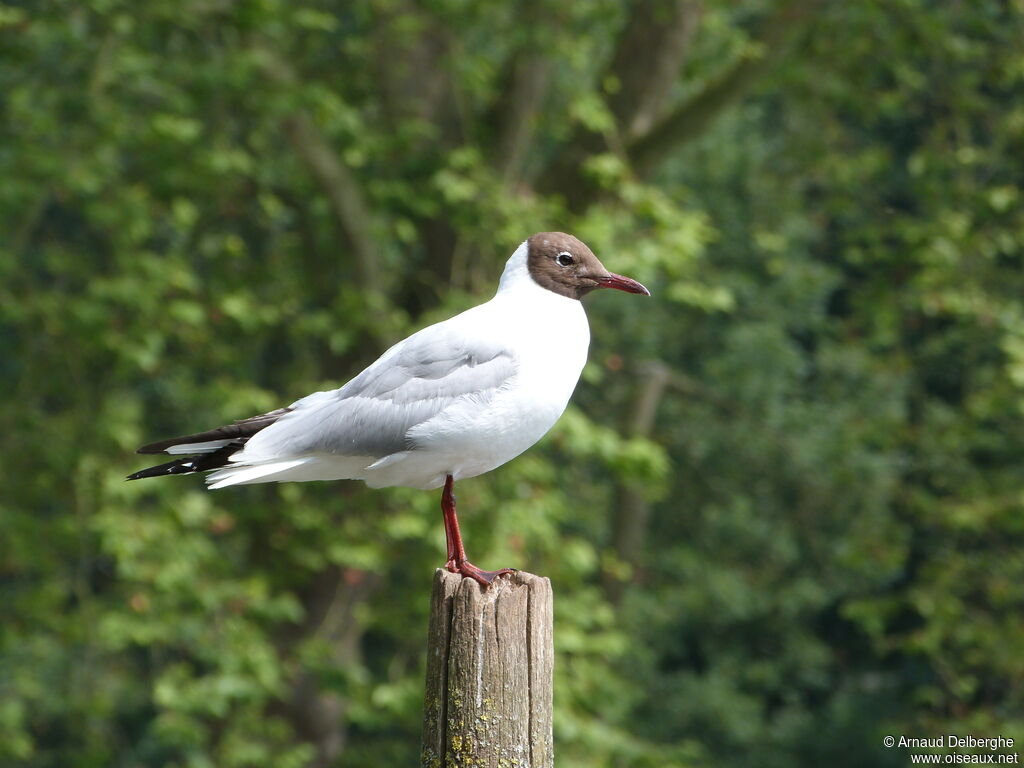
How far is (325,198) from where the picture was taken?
7.68 metres

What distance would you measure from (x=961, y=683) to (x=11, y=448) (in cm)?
548

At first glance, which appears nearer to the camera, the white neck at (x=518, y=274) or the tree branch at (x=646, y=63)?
the white neck at (x=518, y=274)

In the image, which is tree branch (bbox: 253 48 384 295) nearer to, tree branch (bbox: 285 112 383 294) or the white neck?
tree branch (bbox: 285 112 383 294)

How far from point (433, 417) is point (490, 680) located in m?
0.69

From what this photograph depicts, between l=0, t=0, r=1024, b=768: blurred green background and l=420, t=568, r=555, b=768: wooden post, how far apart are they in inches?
132

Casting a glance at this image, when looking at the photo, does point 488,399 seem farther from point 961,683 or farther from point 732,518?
point 732,518

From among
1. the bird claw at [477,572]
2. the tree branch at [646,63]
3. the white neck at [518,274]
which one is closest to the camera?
the bird claw at [477,572]

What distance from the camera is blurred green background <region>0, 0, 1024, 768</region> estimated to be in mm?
6812

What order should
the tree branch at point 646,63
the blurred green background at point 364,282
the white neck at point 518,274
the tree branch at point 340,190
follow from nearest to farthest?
the white neck at point 518,274 < the blurred green background at point 364,282 < the tree branch at point 340,190 < the tree branch at point 646,63

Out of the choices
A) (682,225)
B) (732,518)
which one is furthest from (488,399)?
(732,518)

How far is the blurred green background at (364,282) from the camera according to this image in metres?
6.81

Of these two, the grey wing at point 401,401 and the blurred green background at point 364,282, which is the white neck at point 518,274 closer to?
the grey wing at point 401,401

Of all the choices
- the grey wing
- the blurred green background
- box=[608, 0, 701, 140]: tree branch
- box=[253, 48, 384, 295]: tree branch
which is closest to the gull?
the grey wing

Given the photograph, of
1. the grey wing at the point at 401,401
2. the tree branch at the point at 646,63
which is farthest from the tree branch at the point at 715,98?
the grey wing at the point at 401,401
